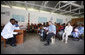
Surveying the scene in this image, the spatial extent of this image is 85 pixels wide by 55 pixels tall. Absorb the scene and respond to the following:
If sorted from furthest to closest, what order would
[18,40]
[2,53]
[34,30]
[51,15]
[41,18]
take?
1. [51,15]
2. [41,18]
3. [34,30]
4. [18,40]
5. [2,53]

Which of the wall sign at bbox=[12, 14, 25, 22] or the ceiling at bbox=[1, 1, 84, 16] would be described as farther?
the wall sign at bbox=[12, 14, 25, 22]

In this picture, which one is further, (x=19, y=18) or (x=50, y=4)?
(x=19, y=18)

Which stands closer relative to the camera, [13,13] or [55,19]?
[13,13]

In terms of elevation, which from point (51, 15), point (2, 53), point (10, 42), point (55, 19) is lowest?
→ point (2, 53)

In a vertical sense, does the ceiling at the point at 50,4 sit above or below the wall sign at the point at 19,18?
above

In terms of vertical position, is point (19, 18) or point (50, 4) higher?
point (50, 4)

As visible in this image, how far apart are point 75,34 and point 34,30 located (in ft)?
13.5

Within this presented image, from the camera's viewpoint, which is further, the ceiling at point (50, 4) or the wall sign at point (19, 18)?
the wall sign at point (19, 18)

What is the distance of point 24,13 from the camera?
20.1ft

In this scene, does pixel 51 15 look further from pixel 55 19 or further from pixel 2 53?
pixel 2 53

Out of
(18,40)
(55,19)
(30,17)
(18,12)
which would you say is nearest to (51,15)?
(55,19)

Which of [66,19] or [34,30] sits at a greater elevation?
[66,19]

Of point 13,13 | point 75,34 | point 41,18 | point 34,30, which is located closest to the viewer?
point 75,34

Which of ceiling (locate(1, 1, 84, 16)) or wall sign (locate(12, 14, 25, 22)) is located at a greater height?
ceiling (locate(1, 1, 84, 16))
